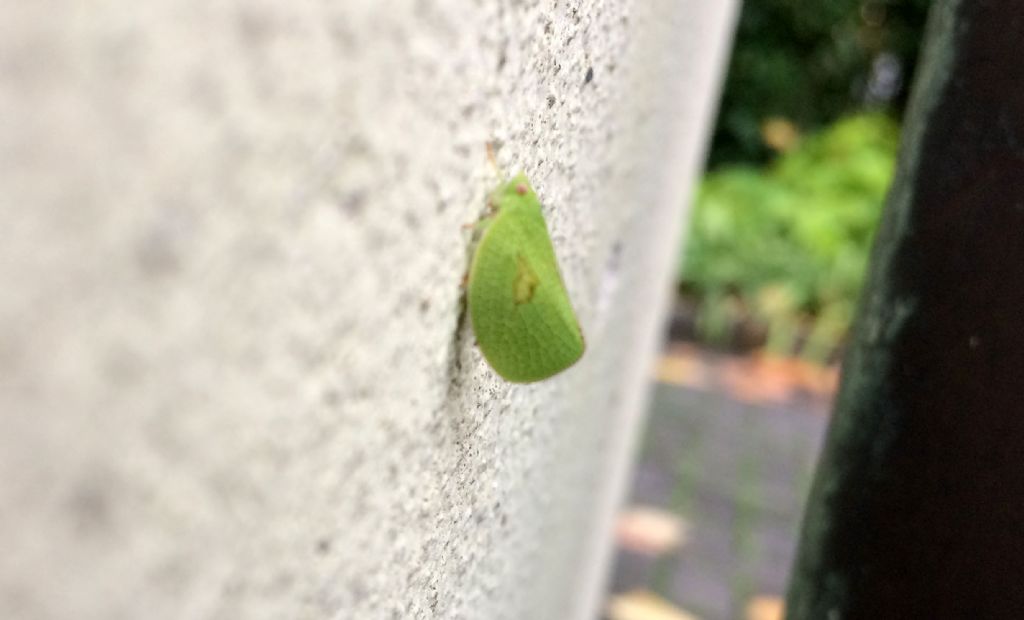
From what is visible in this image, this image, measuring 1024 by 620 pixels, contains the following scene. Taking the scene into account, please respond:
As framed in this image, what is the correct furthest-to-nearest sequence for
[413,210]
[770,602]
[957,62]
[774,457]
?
[774,457] → [770,602] → [957,62] → [413,210]

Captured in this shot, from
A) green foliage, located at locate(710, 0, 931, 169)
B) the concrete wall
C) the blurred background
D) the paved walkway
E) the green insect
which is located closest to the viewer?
the concrete wall

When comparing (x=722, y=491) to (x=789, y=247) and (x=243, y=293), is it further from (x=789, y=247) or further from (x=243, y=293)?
(x=243, y=293)

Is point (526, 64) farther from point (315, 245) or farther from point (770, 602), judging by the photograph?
point (770, 602)

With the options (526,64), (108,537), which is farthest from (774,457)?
(108,537)

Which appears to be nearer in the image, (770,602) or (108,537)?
(108,537)

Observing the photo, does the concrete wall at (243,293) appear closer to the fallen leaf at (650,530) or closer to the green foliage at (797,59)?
the fallen leaf at (650,530)

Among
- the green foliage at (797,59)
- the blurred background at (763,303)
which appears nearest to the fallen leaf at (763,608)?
the blurred background at (763,303)

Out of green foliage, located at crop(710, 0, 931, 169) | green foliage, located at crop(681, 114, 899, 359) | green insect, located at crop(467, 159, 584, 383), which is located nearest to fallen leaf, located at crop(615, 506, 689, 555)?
green foliage, located at crop(681, 114, 899, 359)

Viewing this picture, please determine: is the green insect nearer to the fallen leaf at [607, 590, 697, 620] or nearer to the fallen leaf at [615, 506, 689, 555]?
the fallen leaf at [607, 590, 697, 620]
